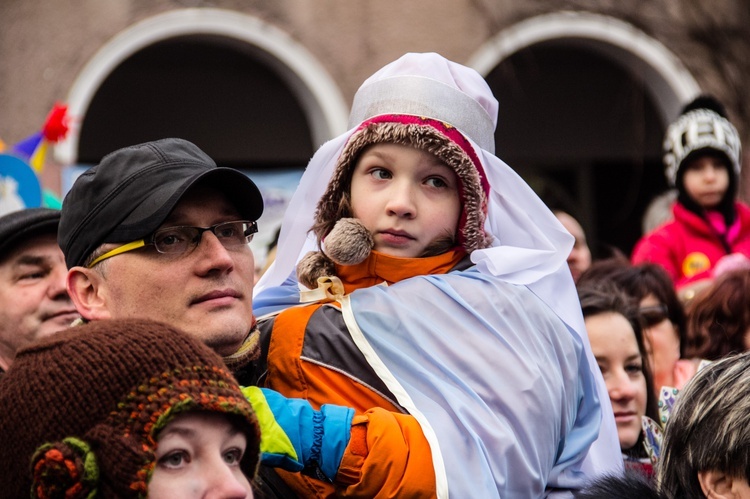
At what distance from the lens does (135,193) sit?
2.66m

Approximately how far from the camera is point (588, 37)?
1200 centimetres

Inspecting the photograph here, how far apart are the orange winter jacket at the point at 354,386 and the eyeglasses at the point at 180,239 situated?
0.84 feet

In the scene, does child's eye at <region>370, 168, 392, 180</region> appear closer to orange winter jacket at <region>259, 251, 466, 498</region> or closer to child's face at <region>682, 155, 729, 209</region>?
orange winter jacket at <region>259, 251, 466, 498</region>

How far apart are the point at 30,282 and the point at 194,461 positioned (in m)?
2.19

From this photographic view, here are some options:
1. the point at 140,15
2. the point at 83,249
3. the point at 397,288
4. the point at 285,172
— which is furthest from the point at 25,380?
the point at 140,15

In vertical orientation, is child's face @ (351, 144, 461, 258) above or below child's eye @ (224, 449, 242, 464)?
above

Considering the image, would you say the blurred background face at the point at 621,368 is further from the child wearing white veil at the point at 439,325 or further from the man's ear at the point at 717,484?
the man's ear at the point at 717,484

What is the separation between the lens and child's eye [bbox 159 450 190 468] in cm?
203

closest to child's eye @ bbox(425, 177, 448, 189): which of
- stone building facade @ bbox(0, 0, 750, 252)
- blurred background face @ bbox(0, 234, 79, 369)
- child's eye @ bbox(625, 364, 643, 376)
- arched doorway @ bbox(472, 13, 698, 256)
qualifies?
child's eye @ bbox(625, 364, 643, 376)

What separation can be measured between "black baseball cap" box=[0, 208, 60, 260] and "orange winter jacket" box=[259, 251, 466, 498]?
1.38 m

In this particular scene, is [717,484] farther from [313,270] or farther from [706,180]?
[706,180]

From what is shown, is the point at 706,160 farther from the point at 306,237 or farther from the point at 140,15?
the point at 140,15

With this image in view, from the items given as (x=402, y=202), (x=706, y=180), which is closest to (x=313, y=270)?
(x=402, y=202)

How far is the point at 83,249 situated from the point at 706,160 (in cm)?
469
